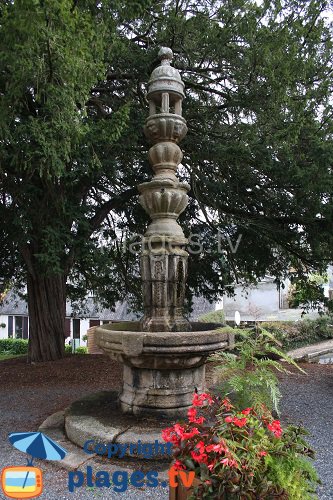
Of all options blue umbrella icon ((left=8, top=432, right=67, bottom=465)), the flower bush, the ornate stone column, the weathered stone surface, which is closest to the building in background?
the ornate stone column

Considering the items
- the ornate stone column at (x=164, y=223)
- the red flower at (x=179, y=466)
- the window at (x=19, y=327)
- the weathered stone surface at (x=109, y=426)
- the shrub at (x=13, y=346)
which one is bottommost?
the shrub at (x=13, y=346)

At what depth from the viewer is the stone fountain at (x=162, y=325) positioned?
4.45 meters

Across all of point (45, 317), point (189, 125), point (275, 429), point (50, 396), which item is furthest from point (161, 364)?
point (45, 317)

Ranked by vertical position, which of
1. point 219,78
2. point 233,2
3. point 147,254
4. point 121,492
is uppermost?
point 233,2

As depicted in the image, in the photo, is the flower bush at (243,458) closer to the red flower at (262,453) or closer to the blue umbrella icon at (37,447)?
the red flower at (262,453)

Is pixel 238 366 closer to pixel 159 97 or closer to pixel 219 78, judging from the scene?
pixel 159 97

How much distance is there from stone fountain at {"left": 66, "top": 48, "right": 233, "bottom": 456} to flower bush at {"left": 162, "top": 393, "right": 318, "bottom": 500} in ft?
5.45

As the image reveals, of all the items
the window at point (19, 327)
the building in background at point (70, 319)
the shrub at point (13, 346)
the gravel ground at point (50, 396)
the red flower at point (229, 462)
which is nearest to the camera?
the red flower at point (229, 462)

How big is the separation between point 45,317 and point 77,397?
348 cm

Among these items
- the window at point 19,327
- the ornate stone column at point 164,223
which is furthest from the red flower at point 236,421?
the window at point 19,327

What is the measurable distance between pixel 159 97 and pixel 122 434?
450 centimetres

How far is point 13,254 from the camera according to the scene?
10.5 metres

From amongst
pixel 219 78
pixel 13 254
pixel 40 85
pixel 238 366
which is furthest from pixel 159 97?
pixel 13 254

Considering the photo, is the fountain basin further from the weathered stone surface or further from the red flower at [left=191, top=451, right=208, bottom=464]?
the red flower at [left=191, top=451, right=208, bottom=464]
